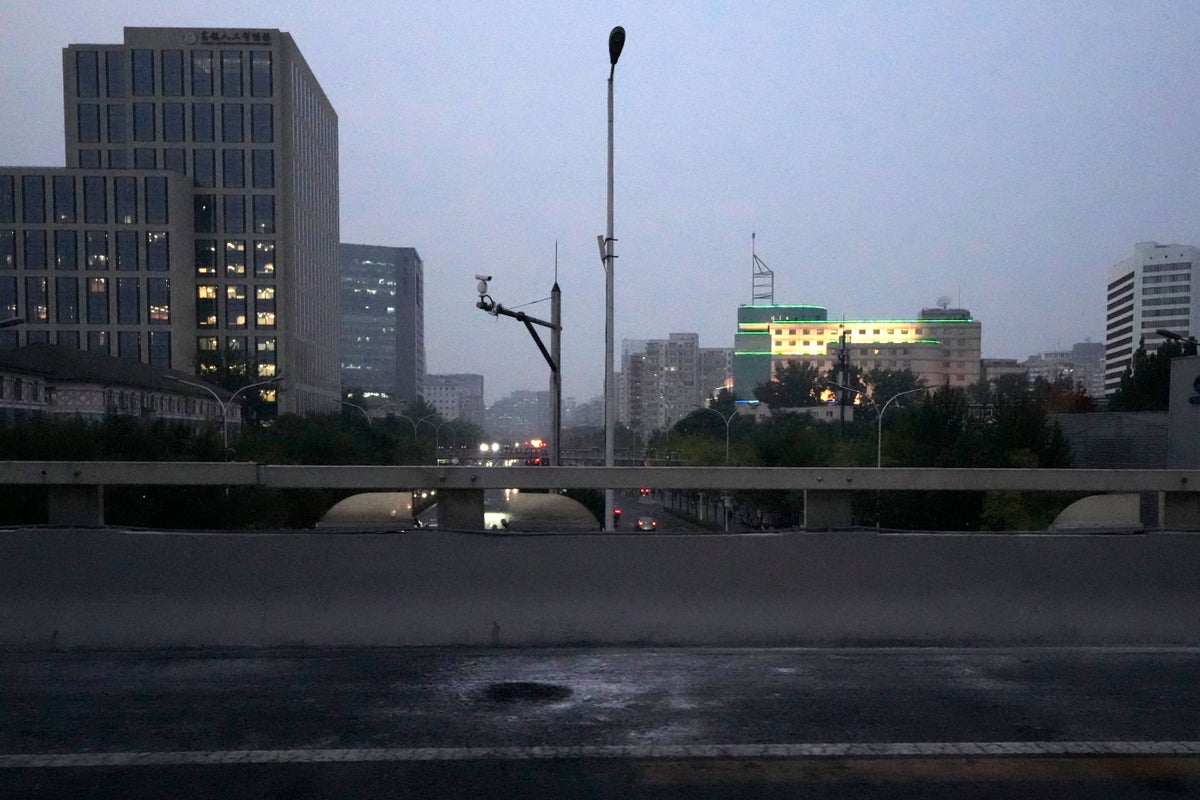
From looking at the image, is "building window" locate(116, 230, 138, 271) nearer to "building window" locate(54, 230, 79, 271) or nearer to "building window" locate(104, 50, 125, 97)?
"building window" locate(54, 230, 79, 271)

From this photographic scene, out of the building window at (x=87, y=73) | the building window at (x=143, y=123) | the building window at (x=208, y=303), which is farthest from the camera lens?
the building window at (x=208, y=303)

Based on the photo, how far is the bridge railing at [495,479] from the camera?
6895mm

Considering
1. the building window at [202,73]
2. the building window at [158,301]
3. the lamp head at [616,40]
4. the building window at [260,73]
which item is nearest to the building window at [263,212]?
the building window at [260,73]

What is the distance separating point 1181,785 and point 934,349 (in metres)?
173

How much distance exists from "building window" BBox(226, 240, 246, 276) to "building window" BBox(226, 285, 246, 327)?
150 centimetres

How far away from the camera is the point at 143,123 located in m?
90.7

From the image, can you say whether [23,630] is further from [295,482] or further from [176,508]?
[176,508]

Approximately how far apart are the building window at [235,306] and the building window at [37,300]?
15.5m

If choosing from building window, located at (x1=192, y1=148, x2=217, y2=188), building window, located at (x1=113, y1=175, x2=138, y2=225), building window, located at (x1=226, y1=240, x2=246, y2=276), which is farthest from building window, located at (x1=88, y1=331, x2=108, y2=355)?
building window, located at (x1=192, y1=148, x2=217, y2=188)

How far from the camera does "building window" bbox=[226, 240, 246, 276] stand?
90938mm

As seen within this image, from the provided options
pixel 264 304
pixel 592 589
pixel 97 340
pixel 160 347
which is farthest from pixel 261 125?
pixel 592 589

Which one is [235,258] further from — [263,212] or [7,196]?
[7,196]

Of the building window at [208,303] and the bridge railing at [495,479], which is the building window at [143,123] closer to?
the building window at [208,303]

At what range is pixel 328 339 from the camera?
370ft
